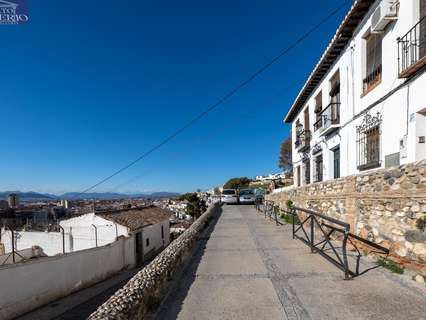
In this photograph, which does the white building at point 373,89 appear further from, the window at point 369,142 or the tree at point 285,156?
the tree at point 285,156

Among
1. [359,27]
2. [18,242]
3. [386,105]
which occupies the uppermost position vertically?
[359,27]

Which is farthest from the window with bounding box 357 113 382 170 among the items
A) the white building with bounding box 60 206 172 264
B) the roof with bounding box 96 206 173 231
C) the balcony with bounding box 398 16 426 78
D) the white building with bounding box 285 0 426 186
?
the roof with bounding box 96 206 173 231

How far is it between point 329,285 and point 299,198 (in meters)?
9.16

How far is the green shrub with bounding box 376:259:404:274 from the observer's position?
5.68m

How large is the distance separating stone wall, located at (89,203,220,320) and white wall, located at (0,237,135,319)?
9819mm

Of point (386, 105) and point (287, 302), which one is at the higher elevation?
A: point (386, 105)

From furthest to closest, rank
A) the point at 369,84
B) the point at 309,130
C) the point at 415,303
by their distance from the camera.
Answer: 1. the point at 309,130
2. the point at 369,84
3. the point at 415,303

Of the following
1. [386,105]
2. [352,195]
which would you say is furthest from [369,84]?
[352,195]

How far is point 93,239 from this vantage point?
953 inches

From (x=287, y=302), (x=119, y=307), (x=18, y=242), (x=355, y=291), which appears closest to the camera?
(x=119, y=307)

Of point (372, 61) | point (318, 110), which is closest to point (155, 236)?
point (318, 110)

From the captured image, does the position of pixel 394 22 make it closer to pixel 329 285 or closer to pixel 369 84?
pixel 369 84

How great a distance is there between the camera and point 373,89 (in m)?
9.38

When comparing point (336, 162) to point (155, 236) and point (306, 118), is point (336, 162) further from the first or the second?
point (155, 236)
